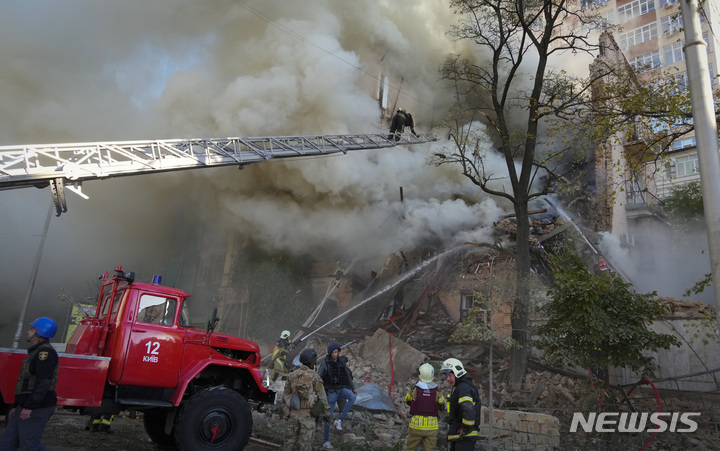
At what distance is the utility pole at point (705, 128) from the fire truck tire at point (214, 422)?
6080mm

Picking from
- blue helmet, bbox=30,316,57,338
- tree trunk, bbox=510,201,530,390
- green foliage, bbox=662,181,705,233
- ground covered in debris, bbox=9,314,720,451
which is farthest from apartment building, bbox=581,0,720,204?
blue helmet, bbox=30,316,57,338

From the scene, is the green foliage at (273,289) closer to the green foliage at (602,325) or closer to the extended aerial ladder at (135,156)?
the extended aerial ladder at (135,156)

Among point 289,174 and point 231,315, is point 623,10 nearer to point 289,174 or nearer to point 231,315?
point 289,174

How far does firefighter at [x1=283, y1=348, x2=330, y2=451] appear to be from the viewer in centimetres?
578

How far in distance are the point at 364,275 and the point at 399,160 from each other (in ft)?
15.9

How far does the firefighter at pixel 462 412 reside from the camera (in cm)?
464

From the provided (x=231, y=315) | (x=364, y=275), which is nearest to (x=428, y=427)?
(x=364, y=275)

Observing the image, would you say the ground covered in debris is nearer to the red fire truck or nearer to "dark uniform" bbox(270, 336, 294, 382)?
"dark uniform" bbox(270, 336, 294, 382)

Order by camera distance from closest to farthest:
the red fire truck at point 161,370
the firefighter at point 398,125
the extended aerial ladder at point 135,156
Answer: the red fire truck at point 161,370, the extended aerial ladder at point 135,156, the firefighter at point 398,125

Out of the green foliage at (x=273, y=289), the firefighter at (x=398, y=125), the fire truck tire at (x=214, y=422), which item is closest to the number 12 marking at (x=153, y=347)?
the fire truck tire at (x=214, y=422)

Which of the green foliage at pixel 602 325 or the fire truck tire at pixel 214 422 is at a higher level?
the green foliage at pixel 602 325

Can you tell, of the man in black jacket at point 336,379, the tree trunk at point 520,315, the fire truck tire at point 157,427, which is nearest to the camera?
the fire truck tire at point 157,427

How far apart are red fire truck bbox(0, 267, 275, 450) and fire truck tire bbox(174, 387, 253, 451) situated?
1 cm

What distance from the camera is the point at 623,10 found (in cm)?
3173
